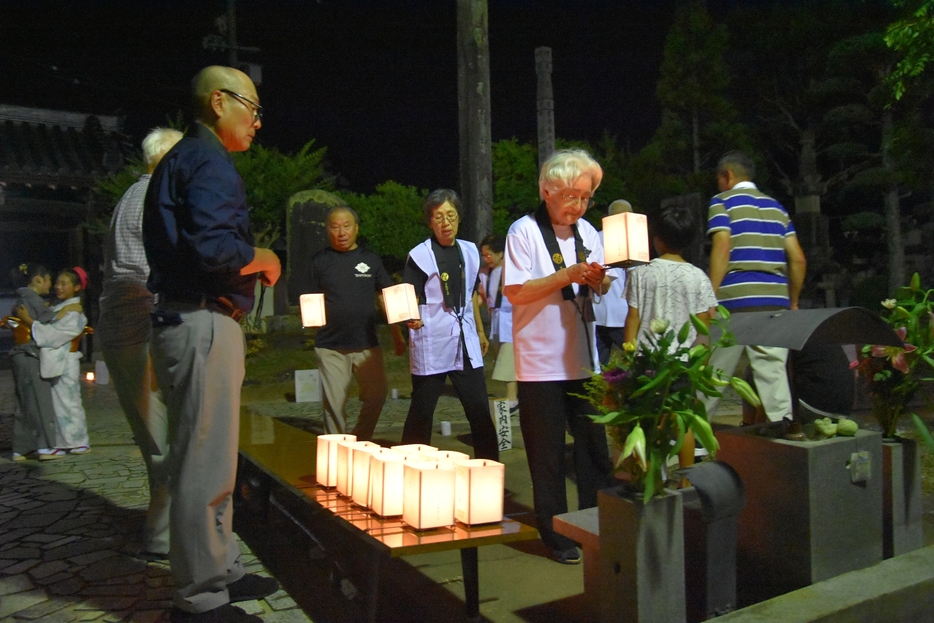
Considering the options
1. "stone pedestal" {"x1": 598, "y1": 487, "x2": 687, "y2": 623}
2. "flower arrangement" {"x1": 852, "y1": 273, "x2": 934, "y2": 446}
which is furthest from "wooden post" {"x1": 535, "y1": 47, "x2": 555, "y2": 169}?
"stone pedestal" {"x1": 598, "y1": 487, "x2": 687, "y2": 623}

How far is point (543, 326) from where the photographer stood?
12.8ft

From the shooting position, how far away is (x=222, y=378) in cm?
277

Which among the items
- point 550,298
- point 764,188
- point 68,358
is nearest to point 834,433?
point 550,298

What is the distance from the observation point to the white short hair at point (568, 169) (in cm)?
385

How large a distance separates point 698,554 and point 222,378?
76.4 inches

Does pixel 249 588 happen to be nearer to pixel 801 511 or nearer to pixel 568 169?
pixel 801 511

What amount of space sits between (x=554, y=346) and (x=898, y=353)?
1514mm

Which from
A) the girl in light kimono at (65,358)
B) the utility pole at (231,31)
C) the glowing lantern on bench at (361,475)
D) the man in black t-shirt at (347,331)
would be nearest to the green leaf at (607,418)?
the glowing lantern on bench at (361,475)

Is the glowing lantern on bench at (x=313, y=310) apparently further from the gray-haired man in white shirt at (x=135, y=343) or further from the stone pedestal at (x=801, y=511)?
the stone pedestal at (x=801, y=511)

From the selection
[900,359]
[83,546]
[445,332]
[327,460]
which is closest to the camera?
[900,359]

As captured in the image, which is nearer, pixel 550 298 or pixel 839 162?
pixel 550 298

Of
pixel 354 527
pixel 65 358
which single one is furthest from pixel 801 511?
pixel 65 358

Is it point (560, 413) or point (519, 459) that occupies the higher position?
point (560, 413)

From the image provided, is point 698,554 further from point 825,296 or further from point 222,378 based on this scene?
point 825,296
